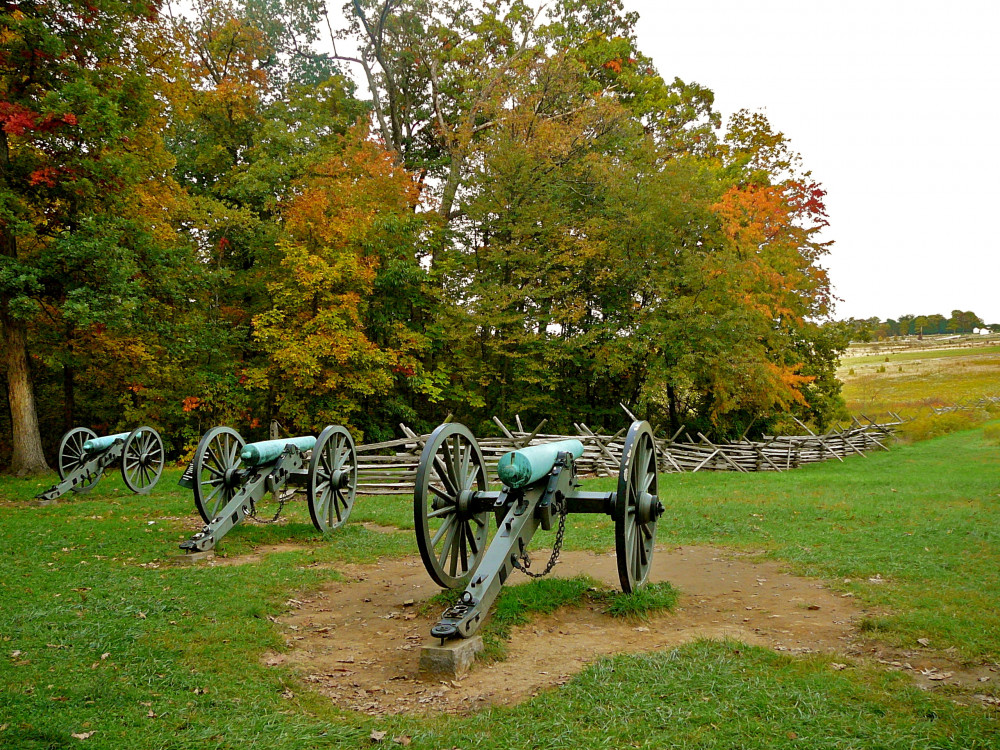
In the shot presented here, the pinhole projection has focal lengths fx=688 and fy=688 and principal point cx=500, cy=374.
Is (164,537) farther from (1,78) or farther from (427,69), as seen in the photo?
(427,69)

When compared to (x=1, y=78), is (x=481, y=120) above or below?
above

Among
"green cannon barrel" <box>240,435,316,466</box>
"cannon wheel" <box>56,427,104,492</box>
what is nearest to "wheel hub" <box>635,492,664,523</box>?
"green cannon barrel" <box>240,435,316,466</box>

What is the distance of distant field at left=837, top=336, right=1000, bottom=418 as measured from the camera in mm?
30828

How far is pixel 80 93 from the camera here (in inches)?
507

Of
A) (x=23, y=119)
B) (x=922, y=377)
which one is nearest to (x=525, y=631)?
(x=23, y=119)

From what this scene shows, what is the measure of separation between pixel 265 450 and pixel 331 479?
1195mm

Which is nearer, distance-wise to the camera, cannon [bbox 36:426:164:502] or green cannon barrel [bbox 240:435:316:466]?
green cannon barrel [bbox 240:435:316:466]

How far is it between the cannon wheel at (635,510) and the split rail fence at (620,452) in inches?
233

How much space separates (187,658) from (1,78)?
13.8 meters

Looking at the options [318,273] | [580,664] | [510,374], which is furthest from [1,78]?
[580,664]

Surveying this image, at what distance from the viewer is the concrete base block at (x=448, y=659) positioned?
4.54m

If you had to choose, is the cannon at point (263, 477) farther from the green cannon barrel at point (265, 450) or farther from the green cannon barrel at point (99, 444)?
the green cannon barrel at point (99, 444)

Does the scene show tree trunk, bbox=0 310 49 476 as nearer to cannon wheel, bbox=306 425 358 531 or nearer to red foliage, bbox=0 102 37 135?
red foliage, bbox=0 102 37 135

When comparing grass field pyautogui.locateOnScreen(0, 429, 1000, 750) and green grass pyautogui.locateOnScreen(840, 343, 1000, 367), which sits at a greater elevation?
green grass pyautogui.locateOnScreen(840, 343, 1000, 367)
